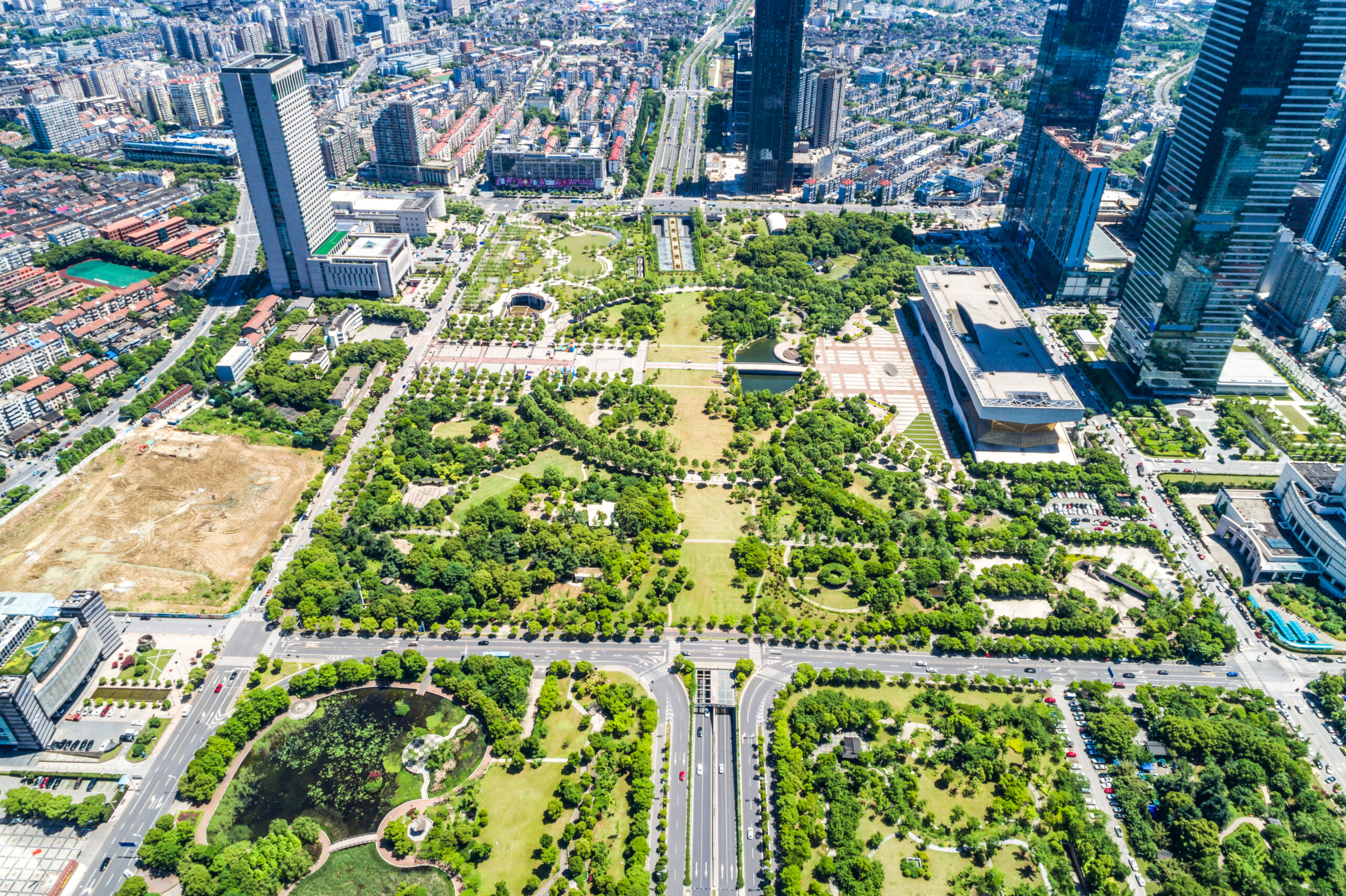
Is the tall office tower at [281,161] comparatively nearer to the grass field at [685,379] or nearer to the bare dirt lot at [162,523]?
the bare dirt lot at [162,523]

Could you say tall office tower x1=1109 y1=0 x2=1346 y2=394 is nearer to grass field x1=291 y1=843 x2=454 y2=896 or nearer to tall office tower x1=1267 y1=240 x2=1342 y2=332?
tall office tower x1=1267 y1=240 x2=1342 y2=332

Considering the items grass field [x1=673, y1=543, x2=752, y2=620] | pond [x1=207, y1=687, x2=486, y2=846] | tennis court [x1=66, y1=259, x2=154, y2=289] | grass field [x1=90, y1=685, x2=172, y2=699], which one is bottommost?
pond [x1=207, y1=687, x2=486, y2=846]

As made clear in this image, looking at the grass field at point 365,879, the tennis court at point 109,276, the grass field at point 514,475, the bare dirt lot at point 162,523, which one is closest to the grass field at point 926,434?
the grass field at point 514,475

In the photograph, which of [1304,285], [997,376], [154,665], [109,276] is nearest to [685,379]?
[997,376]

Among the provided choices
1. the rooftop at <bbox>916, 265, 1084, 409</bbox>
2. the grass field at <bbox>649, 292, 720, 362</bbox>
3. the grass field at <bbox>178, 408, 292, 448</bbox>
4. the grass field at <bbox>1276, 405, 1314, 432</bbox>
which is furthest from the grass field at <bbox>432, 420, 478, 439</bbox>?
the grass field at <bbox>1276, 405, 1314, 432</bbox>

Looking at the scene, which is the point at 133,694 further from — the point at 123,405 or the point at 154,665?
the point at 123,405

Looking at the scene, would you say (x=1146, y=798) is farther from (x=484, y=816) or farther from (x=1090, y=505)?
(x=484, y=816)
